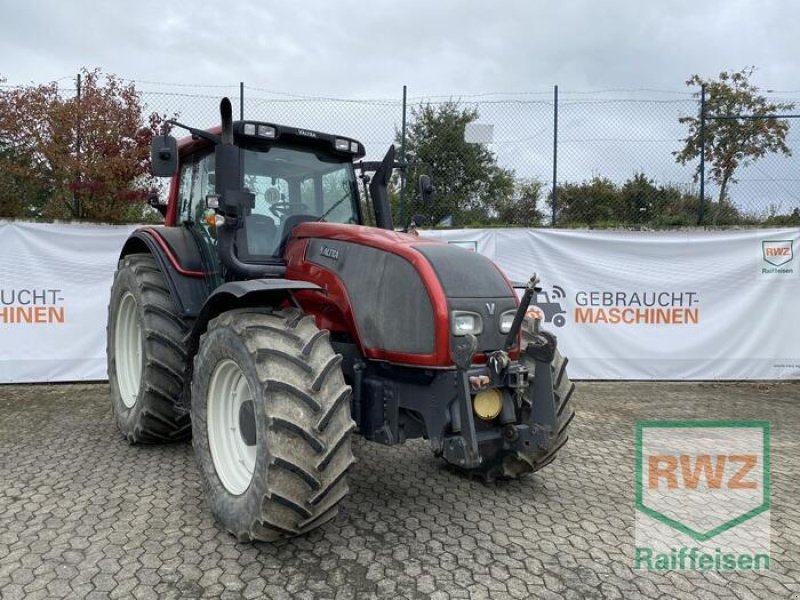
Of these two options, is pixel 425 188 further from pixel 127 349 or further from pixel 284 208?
pixel 127 349

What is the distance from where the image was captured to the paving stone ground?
2.95 m

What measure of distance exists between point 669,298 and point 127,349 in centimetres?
654

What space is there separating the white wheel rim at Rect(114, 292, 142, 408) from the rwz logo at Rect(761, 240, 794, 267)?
7.67 meters

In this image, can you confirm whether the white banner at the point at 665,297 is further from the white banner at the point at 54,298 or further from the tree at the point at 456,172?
the white banner at the point at 54,298

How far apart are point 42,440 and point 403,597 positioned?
153 inches

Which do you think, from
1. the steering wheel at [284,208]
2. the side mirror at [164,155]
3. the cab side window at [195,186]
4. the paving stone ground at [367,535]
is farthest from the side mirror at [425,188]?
the paving stone ground at [367,535]

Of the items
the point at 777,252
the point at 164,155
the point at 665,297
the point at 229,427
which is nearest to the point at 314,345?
the point at 229,427

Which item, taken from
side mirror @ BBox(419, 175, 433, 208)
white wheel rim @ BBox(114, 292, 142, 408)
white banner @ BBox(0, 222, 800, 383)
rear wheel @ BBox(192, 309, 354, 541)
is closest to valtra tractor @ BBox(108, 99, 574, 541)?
rear wheel @ BBox(192, 309, 354, 541)

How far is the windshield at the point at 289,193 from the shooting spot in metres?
4.14

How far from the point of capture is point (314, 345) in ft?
10.3

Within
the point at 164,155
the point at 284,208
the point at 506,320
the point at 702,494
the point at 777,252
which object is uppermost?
the point at 164,155

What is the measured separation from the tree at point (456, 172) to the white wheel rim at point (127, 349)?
4.67m

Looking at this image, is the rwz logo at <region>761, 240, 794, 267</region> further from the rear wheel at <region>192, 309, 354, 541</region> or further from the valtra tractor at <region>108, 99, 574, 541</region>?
the rear wheel at <region>192, 309, 354, 541</region>

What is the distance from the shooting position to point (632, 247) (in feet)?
26.5
